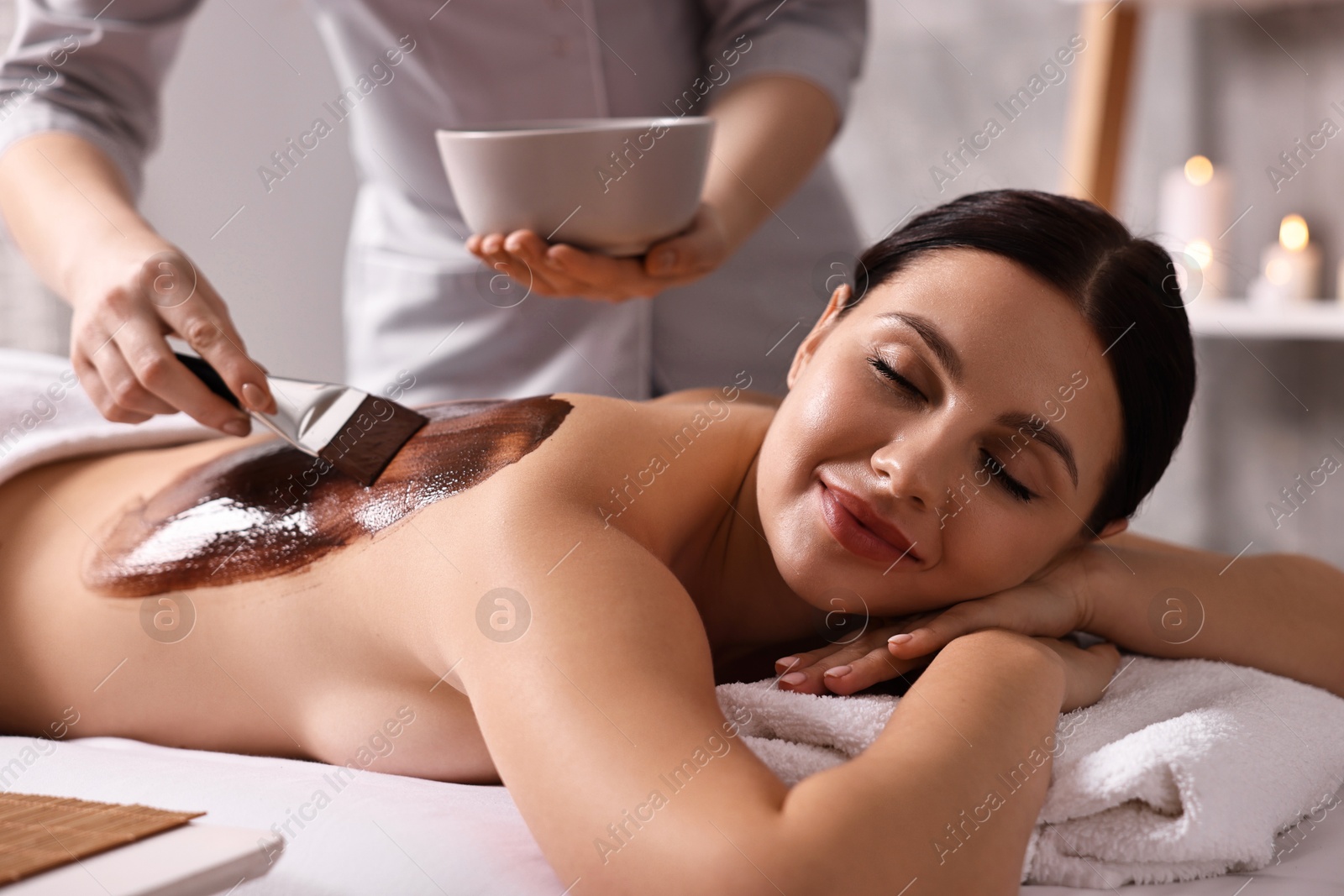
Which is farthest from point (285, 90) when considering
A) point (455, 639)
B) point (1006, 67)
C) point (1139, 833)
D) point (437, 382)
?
point (1139, 833)

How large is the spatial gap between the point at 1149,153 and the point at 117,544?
2.15 m

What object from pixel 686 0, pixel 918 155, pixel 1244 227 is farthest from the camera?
pixel 918 155

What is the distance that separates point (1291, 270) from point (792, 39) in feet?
4.22

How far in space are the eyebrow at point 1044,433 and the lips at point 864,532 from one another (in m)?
0.11

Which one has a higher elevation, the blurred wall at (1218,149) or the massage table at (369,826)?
the massage table at (369,826)

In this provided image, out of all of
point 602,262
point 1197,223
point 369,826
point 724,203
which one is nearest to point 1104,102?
point 1197,223

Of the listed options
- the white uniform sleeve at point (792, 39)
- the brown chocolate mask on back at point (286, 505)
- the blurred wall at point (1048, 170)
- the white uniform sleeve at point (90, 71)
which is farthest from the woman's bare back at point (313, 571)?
the blurred wall at point (1048, 170)

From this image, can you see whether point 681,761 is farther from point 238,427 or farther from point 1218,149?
point 1218,149

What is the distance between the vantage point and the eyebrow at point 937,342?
881mm

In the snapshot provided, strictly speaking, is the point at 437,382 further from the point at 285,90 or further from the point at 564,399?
the point at 285,90

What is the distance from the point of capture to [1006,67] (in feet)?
8.41

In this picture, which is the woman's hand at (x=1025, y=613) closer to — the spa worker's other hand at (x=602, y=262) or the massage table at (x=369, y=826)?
the massage table at (x=369, y=826)

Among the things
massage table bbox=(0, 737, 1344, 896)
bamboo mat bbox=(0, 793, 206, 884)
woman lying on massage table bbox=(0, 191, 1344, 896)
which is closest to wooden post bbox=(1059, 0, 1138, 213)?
woman lying on massage table bbox=(0, 191, 1344, 896)

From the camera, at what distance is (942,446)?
86 cm
